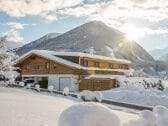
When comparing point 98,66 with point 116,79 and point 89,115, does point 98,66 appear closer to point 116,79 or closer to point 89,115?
point 116,79

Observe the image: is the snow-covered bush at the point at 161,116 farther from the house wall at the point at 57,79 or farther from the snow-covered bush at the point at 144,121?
the house wall at the point at 57,79

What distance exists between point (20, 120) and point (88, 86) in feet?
110

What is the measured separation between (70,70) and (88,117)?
36842mm

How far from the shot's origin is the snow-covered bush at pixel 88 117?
493 cm

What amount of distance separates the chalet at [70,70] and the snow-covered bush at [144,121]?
1394 inches

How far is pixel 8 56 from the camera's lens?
35562 millimetres

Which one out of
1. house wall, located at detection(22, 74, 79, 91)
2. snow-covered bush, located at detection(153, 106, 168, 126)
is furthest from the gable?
snow-covered bush, located at detection(153, 106, 168, 126)

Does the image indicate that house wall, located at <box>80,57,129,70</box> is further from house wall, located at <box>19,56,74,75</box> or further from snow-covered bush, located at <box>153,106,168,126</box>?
snow-covered bush, located at <box>153,106,168,126</box>

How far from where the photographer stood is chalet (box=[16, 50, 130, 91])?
4191 centimetres

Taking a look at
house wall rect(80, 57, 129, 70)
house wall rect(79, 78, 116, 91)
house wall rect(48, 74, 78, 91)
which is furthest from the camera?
house wall rect(80, 57, 129, 70)

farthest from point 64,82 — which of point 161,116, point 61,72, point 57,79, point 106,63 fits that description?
point 161,116

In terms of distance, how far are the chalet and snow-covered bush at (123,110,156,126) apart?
35.4 meters

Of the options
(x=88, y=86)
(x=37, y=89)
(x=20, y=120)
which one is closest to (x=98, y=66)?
(x=88, y=86)

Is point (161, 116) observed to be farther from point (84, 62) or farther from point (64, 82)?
point (84, 62)
